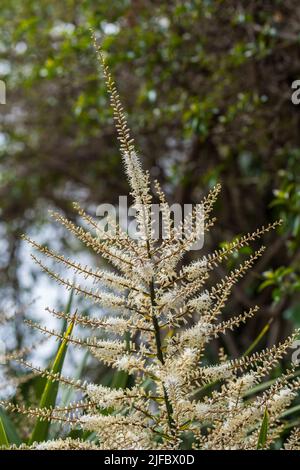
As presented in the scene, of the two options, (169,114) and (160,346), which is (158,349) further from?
(169,114)

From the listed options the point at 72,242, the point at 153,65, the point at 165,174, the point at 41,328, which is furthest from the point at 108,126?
the point at 41,328

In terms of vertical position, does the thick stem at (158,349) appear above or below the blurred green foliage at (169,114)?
below

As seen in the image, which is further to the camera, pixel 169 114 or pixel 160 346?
pixel 169 114

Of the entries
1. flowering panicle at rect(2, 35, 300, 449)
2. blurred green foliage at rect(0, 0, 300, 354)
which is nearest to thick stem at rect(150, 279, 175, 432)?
flowering panicle at rect(2, 35, 300, 449)

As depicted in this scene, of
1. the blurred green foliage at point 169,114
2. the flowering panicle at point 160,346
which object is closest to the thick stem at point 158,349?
the flowering panicle at point 160,346

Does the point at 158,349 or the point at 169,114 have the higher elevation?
the point at 169,114

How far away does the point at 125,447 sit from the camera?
1.15 meters

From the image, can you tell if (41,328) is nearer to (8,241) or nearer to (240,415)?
(240,415)

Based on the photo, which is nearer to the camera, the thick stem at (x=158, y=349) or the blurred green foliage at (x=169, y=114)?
the thick stem at (x=158, y=349)

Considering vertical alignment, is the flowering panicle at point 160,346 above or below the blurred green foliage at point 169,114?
below

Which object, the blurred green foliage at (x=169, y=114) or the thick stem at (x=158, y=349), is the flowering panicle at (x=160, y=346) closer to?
the thick stem at (x=158, y=349)

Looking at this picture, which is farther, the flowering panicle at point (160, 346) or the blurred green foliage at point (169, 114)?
the blurred green foliage at point (169, 114)

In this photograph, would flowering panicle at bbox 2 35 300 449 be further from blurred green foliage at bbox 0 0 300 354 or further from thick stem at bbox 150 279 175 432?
blurred green foliage at bbox 0 0 300 354

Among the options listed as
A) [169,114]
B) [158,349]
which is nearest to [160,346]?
[158,349]
